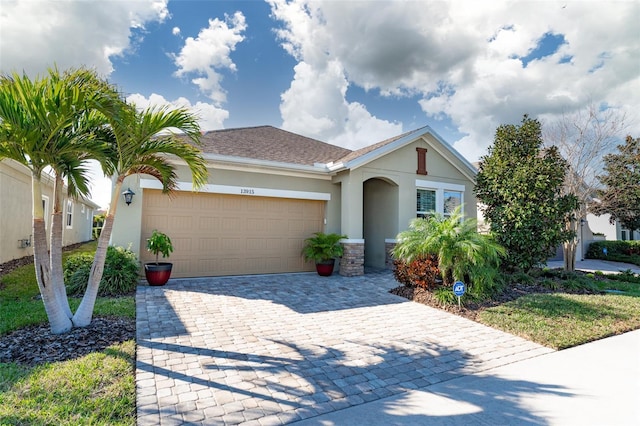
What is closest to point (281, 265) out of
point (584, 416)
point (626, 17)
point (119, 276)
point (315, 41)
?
point (119, 276)

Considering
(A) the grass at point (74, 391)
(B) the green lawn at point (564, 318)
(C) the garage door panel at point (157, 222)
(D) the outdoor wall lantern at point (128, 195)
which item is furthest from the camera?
(C) the garage door panel at point (157, 222)

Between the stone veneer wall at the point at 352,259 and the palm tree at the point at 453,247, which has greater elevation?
the palm tree at the point at 453,247

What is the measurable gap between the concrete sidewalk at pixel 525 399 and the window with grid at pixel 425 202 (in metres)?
7.98

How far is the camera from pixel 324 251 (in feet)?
32.4

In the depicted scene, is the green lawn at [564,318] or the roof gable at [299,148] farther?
the roof gable at [299,148]

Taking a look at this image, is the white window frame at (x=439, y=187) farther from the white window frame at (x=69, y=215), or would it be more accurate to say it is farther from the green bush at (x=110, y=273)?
the white window frame at (x=69, y=215)

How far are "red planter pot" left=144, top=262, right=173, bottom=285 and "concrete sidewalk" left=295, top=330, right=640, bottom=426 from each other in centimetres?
651

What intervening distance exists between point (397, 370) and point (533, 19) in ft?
31.9

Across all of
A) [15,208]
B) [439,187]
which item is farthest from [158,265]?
[439,187]

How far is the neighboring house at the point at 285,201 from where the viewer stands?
8984mm

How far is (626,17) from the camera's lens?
7867mm

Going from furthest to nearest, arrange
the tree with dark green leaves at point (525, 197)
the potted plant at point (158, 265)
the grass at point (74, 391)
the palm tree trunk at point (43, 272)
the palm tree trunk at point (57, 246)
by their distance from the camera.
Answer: the tree with dark green leaves at point (525, 197), the potted plant at point (158, 265), the palm tree trunk at point (57, 246), the palm tree trunk at point (43, 272), the grass at point (74, 391)

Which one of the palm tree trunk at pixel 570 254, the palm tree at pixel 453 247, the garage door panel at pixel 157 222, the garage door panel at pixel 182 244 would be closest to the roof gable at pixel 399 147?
the palm tree at pixel 453 247

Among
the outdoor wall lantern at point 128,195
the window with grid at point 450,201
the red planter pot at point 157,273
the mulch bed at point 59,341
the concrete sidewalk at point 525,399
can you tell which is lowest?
the concrete sidewalk at point 525,399
